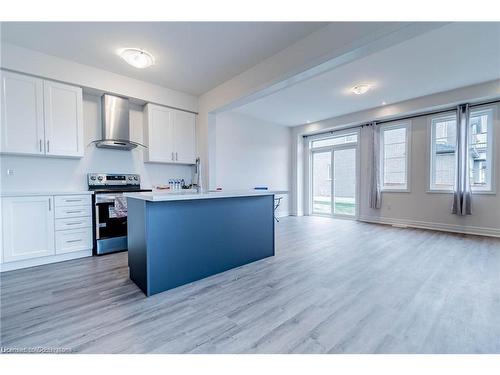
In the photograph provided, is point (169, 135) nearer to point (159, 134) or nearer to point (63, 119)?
point (159, 134)

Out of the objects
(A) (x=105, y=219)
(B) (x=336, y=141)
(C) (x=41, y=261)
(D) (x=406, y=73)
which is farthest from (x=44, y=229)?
(B) (x=336, y=141)

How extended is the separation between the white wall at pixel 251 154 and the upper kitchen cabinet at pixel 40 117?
2.67m

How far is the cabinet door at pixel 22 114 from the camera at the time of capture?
281cm

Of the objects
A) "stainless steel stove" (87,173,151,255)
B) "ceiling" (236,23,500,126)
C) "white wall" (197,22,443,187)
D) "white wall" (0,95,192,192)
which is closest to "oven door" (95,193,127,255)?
"stainless steel stove" (87,173,151,255)

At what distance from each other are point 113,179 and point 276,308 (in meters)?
3.41

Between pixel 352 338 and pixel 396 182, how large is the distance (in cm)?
513

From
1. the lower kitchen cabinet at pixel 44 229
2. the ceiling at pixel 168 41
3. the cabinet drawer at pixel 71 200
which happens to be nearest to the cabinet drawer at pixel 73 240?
the lower kitchen cabinet at pixel 44 229

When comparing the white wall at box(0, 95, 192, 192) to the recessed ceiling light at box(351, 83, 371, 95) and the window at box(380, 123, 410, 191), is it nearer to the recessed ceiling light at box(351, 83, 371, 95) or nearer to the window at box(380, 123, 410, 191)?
the recessed ceiling light at box(351, 83, 371, 95)

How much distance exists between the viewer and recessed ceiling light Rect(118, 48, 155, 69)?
290 centimetres

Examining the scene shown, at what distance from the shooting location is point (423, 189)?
507cm

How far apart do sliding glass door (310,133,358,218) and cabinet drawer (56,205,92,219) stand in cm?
593

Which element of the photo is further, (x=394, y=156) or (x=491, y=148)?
(x=394, y=156)

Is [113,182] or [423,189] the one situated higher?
[113,182]
